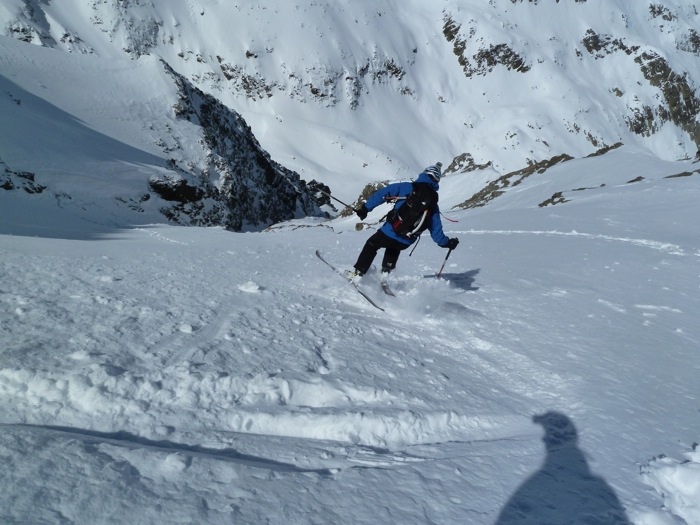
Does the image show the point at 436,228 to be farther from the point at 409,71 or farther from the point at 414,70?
the point at 414,70

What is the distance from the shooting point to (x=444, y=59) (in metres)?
92.8

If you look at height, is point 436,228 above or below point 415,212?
below

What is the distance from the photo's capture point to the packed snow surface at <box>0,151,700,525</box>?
192 centimetres

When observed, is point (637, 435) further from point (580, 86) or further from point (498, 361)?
point (580, 86)

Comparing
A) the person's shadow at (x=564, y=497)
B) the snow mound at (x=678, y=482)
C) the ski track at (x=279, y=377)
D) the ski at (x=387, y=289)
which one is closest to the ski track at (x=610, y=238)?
the ski track at (x=279, y=377)

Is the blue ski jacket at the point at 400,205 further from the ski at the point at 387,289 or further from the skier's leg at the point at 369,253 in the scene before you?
the ski at the point at 387,289

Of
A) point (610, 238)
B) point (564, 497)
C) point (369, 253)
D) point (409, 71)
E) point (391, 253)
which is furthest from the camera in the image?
point (409, 71)

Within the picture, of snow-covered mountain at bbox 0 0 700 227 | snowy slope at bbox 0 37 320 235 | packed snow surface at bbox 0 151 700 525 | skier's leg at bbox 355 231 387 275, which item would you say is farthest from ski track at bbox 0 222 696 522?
snow-covered mountain at bbox 0 0 700 227

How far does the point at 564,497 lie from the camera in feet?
7.23

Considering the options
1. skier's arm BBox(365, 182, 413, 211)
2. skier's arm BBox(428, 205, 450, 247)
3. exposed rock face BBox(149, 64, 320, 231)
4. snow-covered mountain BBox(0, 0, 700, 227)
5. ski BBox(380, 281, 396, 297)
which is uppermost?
snow-covered mountain BBox(0, 0, 700, 227)

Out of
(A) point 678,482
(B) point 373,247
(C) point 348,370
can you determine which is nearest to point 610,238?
(B) point 373,247

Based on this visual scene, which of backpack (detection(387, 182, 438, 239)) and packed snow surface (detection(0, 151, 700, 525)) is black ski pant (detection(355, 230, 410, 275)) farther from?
packed snow surface (detection(0, 151, 700, 525))

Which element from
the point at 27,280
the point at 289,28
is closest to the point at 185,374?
the point at 27,280

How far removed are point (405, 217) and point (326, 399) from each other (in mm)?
3383
